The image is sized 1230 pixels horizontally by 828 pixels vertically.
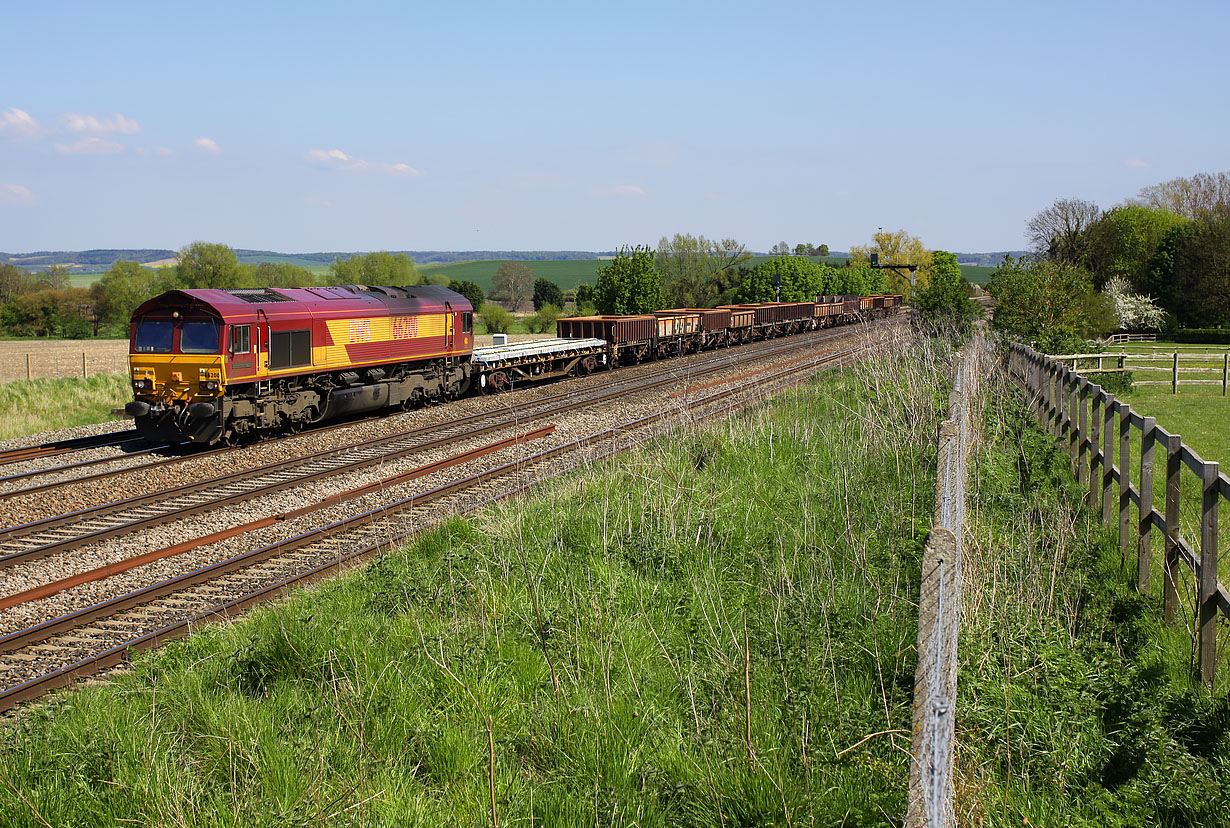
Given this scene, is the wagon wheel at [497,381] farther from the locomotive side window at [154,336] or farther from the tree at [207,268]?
the tree at [207,268]

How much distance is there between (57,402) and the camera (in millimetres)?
26297

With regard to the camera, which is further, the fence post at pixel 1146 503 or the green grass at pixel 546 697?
the fence post at pixel 1146 503

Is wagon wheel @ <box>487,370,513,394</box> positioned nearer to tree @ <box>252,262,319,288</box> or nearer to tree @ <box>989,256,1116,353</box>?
tree @ <box>989,256,1116,353</box>

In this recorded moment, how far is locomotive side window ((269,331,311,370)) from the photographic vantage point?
62.5 ft

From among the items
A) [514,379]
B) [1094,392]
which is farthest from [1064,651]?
[514,379]

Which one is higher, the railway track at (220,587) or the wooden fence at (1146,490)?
the wooden fence at (1146,490)

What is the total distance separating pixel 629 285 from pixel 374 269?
38964mm

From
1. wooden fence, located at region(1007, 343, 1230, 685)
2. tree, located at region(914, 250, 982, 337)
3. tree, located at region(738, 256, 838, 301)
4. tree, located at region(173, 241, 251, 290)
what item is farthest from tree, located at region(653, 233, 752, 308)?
wooden fence, located at region(1007, 343, 1230, 685)

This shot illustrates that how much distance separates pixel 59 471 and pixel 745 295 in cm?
6680

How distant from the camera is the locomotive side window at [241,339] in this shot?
58.9 feet

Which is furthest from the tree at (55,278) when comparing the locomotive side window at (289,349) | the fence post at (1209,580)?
the fence post at (1209,580)

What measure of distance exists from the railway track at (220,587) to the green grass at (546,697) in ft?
3.07

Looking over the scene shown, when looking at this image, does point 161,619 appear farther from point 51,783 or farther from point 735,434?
point 735,434

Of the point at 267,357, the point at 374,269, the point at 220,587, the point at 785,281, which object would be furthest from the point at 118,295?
the point at 220,587
